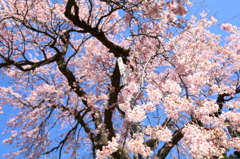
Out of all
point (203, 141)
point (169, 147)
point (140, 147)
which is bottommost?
point (203, 141)

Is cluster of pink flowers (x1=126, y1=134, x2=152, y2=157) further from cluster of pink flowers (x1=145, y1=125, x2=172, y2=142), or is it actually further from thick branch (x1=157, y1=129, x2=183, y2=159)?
thick branch (x1=157, y1=129, x2=183, y2=159)

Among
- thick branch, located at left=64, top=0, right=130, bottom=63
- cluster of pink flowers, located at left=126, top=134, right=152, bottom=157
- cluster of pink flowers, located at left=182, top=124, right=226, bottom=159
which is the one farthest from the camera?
thick branch, located at left=64, top=0, right=130, bottom=63

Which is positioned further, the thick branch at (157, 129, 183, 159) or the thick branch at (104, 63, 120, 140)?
the thick branch at (104, 63, 120, 140)

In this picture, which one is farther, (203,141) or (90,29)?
(90,29)

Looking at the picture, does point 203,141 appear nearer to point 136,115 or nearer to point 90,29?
point 136,115

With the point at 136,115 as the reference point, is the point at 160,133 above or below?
below

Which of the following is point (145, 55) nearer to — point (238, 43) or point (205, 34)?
point (205, 34)

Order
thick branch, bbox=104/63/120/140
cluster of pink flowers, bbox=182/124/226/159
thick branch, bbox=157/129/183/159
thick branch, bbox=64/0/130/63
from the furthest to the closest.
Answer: thick branch, bbox=104/63/120/140 → thick branch, bbox=157/129/183/159 → thick branch, bbox=64/0/130/63 → cluster of pink flowers, bbox=182/124/226/159

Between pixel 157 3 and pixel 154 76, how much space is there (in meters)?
1.47

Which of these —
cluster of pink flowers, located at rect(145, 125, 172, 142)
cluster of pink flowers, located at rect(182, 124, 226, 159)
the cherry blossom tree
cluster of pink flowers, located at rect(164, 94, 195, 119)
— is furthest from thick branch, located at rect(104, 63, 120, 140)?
cluster of pink flowers, located at rect(182, 124, 226, 159)

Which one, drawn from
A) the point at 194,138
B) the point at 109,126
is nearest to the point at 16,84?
the point at 109,126

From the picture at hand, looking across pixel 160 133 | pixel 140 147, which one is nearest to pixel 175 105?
pixel 160 133

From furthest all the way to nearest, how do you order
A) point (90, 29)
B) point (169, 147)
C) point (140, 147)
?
point (169, 147) → point (90, 29) → point (140, 147)

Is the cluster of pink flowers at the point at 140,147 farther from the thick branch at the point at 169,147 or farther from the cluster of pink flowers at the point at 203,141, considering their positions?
the thick branch at the point at 169,147
